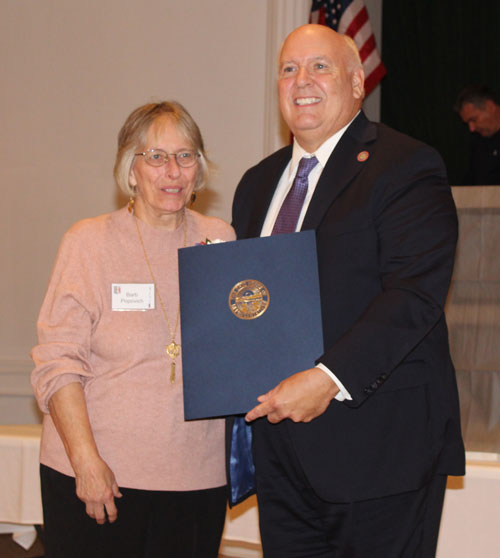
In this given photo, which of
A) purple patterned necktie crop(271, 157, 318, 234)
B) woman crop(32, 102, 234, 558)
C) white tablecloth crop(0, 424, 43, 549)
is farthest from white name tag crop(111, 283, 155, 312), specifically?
white tablecloth crop(0, 424, 43, 549)

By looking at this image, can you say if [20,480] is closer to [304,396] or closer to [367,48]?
[304,396]

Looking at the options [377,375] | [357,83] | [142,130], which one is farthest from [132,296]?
[357,83]

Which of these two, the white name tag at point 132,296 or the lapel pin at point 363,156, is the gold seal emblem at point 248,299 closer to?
the white name tag at point 132,296

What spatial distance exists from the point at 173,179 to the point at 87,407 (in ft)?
2.42

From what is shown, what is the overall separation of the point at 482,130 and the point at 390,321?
4709 millimetres

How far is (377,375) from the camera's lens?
180 centimetres

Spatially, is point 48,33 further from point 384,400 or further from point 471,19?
point 384,400

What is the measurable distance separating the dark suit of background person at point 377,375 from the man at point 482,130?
4.05 metres

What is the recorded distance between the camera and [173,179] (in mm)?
2184

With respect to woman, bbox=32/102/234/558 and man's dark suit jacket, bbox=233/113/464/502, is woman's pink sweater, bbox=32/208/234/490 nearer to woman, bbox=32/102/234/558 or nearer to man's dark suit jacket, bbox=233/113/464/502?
woman, bbox=32/102/234/558

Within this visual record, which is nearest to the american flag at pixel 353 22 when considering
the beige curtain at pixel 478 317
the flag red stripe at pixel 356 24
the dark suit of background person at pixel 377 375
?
the flag red stripe at pixel 356 24

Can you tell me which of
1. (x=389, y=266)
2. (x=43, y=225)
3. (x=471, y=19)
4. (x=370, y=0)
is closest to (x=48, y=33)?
(x=43, y=225)

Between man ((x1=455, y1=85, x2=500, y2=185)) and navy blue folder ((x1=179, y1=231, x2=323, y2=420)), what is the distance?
432cm

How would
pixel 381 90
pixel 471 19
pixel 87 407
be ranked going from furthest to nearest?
1. pixel 381 90
2. pixel 471 19
3. pixel 87 407
